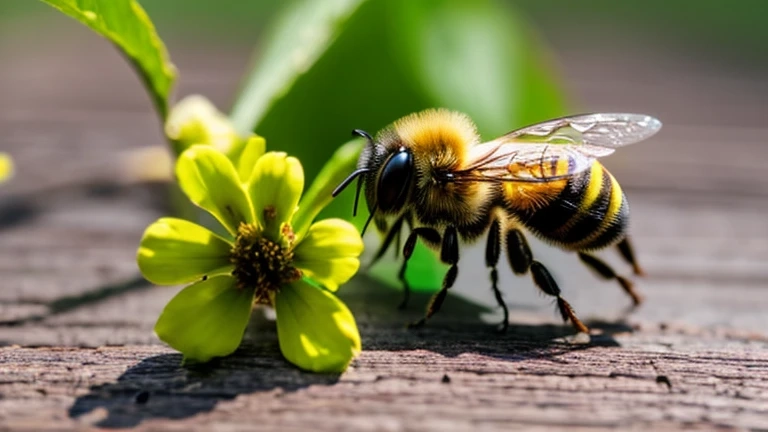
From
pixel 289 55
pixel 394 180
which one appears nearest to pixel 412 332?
pixel 394 180

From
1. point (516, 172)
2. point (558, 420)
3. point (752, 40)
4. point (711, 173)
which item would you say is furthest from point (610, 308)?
point (752, 40)

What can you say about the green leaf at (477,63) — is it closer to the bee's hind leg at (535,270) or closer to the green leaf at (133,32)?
the bee's hind leg at (535,270)

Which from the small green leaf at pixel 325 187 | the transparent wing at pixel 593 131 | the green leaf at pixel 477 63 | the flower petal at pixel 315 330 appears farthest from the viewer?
the green leaf at pixel 477 63

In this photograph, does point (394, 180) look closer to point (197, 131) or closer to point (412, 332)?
point (412, 332)

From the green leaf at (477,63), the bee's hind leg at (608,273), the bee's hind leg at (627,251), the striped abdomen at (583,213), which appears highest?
the green leaf at (477,63)

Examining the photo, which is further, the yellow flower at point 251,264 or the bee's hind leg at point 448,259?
the bee's hind leg at point 448,259

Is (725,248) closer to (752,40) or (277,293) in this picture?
(277,293)

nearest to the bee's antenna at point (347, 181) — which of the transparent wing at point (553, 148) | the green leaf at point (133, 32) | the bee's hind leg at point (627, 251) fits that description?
the transparent wing at point (553, 148)
